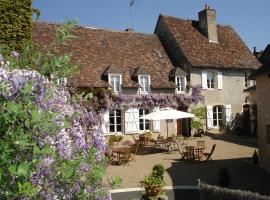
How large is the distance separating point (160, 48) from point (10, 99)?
2875 cm

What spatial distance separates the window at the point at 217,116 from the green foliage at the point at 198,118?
1.75 metres

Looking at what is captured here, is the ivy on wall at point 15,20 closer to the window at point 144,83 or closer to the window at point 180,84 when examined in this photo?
the window at point 144,83

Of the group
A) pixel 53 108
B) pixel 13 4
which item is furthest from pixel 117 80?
pixel 53 108

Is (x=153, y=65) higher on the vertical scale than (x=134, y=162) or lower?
Answer: higher

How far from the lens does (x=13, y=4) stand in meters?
16.7

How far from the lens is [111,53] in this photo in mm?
28359

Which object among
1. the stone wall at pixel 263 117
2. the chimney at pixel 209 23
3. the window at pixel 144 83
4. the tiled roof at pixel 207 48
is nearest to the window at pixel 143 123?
the window at pixel 144 83

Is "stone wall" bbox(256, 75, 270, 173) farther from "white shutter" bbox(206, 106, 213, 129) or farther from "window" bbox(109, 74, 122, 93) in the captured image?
"white shutter" bbox(206, 106, 213, 129)

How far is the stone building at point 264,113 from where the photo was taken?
1561cm

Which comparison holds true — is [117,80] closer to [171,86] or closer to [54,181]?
[171,86]

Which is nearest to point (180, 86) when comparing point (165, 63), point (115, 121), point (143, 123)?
point (165, 63)

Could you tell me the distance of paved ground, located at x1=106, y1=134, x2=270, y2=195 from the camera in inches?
559

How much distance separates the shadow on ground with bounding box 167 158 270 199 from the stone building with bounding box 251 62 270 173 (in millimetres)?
632

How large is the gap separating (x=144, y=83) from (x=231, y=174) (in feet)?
42.1
